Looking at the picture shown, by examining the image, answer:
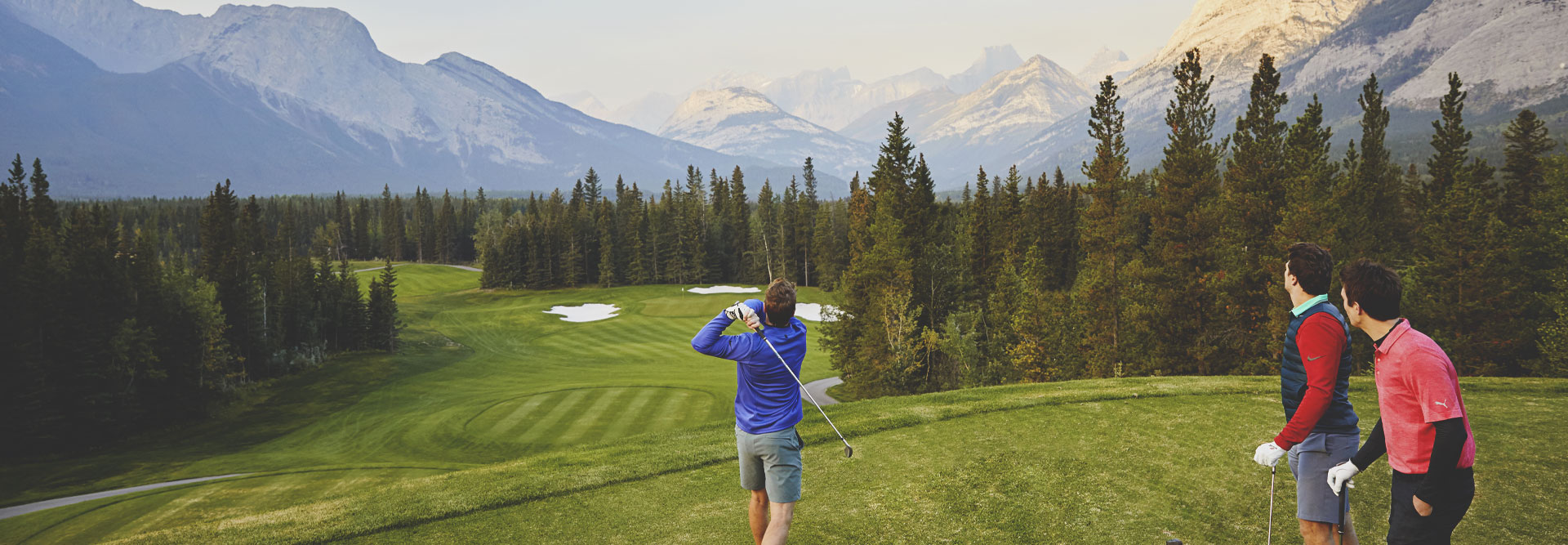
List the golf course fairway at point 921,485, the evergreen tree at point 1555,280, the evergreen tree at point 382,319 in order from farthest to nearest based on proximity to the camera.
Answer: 1. the evergreen tree at point 382,319
2. the evergreen tree at point 1555,280
3. the golf course fairway at point 921,485

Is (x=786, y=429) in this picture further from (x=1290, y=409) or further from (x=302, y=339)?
(x=302, y=339)

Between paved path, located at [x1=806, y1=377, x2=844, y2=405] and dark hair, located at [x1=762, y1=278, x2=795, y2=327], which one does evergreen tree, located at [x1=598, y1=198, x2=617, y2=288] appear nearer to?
paved path, located at [x1=806, y1=377, x2=844, y2=405]

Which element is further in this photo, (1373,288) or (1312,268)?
(1312,268)

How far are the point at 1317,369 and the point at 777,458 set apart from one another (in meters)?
4.19

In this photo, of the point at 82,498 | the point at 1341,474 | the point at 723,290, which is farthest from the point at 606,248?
the point at 1341,474

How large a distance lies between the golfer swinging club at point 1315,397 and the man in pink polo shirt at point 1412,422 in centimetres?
23

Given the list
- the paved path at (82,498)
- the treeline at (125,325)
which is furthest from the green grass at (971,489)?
the treeline at (125,325)

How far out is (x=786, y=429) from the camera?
6340 millimetres

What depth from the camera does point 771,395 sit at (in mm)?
6309

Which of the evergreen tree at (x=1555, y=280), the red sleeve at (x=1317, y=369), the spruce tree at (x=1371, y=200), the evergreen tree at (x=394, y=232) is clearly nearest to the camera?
the red sleeve at (x=1317, y=369)

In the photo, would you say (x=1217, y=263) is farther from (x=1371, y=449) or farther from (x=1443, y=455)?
(x=1443, y=455)

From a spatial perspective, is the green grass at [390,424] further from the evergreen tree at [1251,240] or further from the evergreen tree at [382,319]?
the evergreen tree at [1251,240]

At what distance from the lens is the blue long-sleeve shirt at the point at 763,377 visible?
20.5 feet

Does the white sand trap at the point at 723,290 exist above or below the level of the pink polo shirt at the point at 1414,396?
below
